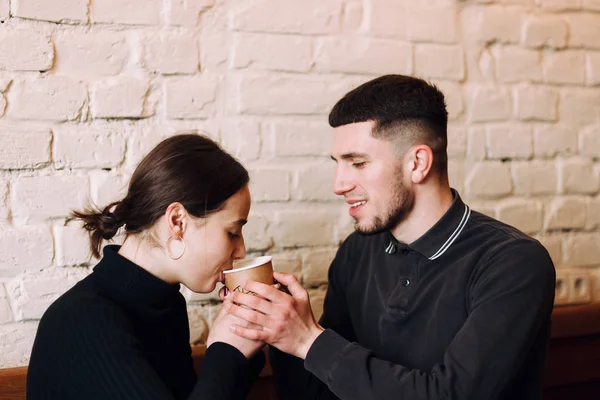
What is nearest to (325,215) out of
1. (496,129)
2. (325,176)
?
(325,176)

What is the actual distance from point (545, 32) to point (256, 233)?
984 mm

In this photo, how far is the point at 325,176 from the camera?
4.95ft

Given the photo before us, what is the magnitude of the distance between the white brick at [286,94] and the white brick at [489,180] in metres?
0.43

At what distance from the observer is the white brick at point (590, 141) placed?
1776mm

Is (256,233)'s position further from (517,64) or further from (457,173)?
(517,64)

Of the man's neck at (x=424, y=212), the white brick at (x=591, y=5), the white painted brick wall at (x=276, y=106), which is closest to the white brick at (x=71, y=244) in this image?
the white painted brick wall at (x=276, y=106)

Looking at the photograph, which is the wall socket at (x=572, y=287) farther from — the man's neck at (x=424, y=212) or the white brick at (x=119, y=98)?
the white brick at (x=119, y=98)

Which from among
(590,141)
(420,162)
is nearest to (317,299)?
(420,162)

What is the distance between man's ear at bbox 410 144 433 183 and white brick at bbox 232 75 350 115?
32cm

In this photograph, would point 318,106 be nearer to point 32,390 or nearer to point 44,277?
point 44,277

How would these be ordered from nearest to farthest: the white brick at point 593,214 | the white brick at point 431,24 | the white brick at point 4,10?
the white brick at point 4,10
the white brick at point 431,24
the white brick at point 593,214

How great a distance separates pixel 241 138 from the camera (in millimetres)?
1427

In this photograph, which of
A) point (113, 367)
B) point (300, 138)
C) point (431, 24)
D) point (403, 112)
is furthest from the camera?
point (431, 24)

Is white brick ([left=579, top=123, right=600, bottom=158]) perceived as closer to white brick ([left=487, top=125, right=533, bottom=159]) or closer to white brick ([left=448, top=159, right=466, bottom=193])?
white brick ([left=487, top=125, right=533, bottom=159])
